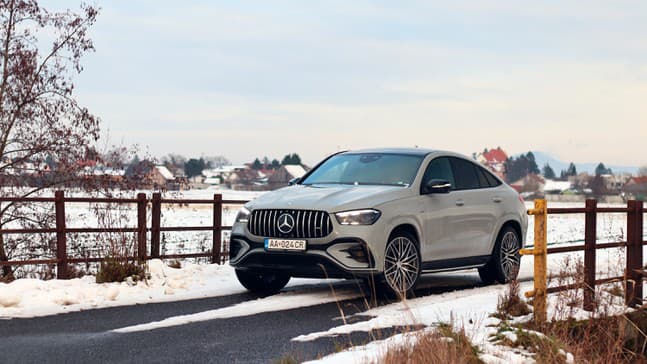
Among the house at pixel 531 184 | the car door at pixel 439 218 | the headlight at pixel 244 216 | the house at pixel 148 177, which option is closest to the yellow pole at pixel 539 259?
the car door at pixel 439 218

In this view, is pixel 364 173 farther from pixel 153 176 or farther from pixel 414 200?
pixel 153 176

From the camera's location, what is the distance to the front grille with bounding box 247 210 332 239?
10.7 metres

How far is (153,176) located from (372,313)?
9.58m

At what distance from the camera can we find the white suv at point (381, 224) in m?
10.7

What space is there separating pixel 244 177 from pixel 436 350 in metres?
155

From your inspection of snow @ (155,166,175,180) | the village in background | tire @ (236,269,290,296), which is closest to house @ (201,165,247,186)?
the village in background

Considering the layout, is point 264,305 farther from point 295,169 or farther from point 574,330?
point 295,169

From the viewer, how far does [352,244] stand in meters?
10.6

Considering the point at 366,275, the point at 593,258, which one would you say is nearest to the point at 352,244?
the point at 366,275

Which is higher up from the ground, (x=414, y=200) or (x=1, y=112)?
(x=1, y=112)

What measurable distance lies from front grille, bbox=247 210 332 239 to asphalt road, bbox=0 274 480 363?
3.02 ft

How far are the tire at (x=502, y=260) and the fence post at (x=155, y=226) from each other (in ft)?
17.6

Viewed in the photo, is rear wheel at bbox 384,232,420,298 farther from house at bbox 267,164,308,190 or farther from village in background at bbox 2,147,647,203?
house at bbox 267,164,308,190

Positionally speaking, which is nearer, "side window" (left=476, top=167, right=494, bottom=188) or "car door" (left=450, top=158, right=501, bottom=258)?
"car door" (left=450, top=158, right=501, bottom=258)
